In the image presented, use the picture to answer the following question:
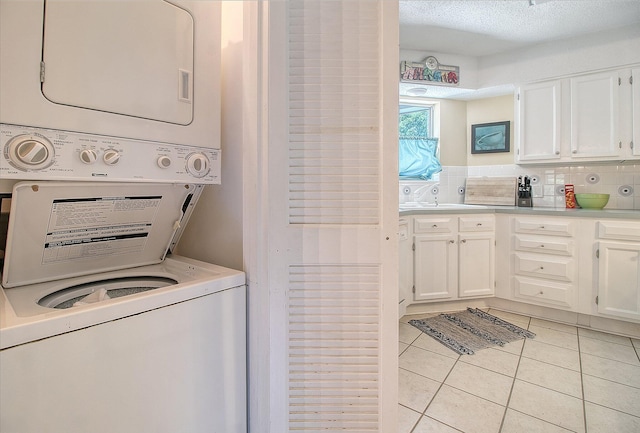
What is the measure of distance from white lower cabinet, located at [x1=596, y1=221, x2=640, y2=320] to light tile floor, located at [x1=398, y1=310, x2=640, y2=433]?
0.25m

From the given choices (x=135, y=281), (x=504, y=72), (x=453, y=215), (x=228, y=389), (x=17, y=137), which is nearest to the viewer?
(x=17, y=137)

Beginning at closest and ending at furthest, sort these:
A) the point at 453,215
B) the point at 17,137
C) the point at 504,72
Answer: the point at 17,137 → the point at 453,215 → the point at 504,72

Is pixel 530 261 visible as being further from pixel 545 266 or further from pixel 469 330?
pixel 469 330

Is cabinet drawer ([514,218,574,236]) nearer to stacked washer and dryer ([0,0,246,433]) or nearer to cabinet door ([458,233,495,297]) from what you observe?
cabinet door ([458,233,495,297])

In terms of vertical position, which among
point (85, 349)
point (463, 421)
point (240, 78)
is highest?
point (240, 78)

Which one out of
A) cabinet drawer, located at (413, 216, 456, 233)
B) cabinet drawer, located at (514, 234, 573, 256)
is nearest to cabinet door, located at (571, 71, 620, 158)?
cabinet drawer, located at (514, 234, 573, 256)

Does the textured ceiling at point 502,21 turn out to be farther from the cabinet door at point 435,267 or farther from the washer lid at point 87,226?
the washer lid at point 87,226

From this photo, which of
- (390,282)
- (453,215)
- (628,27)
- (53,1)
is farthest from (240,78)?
(628,27)

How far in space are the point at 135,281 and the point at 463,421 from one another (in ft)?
5.33

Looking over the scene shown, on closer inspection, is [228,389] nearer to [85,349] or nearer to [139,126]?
[85,349]

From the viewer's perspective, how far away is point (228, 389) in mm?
1049

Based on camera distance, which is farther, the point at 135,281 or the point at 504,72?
the point at 504,72

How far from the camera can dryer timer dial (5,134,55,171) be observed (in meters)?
0.73

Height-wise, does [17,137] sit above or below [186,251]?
above
